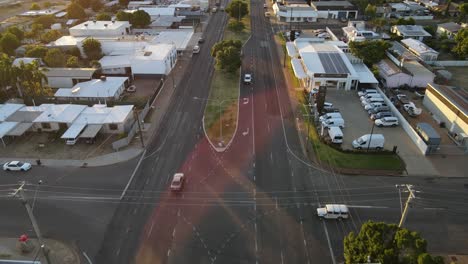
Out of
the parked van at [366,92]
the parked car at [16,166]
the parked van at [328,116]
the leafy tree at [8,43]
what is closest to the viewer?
the parked car at [16,166]

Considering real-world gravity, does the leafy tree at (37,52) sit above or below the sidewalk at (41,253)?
above

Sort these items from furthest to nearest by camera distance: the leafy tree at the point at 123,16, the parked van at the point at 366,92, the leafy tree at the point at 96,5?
the leafy tree at the point at 96,5
the leafy tree at the point at 123,16
the parked van at the point at 366,92

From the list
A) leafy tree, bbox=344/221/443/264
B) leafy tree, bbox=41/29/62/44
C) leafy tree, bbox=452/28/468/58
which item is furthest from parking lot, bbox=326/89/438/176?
leafy tree, bbox=41/29/62/44

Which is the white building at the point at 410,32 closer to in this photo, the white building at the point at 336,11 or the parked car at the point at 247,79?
the white building at the point at 336,11

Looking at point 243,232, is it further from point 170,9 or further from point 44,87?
point 170,9

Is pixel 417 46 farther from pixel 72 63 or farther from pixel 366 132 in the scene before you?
pixel 72 63

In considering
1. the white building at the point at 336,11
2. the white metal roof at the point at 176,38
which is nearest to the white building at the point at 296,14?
the white building at the point at 336,11
